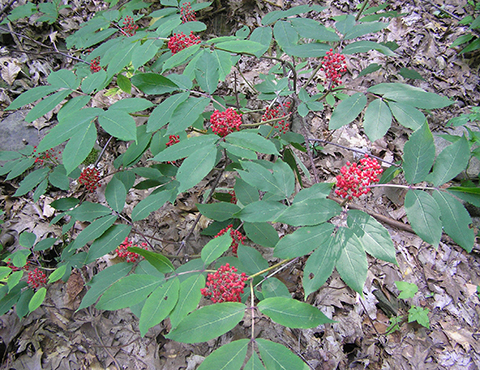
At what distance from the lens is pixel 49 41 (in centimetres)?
445

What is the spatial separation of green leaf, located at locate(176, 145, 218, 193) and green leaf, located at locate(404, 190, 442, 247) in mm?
931

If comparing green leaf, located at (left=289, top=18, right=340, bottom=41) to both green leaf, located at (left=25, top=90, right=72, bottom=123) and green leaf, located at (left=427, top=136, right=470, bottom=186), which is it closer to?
green leaf, located at (left=427, top=136, right=470, bottom=186)

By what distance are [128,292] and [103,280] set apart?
1.80ft

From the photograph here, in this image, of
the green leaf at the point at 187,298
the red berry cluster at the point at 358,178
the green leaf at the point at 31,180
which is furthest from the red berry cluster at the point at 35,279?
the red berry cluster at the point at 358,178

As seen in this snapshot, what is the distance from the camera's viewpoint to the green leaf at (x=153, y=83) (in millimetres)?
1616

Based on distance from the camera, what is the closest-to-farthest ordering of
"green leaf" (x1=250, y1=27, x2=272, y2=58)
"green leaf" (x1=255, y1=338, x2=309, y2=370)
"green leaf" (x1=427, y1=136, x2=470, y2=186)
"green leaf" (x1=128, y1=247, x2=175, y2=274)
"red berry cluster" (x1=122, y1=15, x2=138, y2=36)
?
"green leaf" (x1=255, y1=338, x2=309, y2=370) → "green leaf" (x1=427, y1=136, x2=470, y2=186) → "green leaf" (x1=128, y1=247, x2=175, y2=274) → "green leaf" (x1=250, y1=27, x2=272, y2=58) → "red berry cluster" (x1=122, y1=15, x2=138, y2=36)

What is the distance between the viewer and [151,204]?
6.18 ft

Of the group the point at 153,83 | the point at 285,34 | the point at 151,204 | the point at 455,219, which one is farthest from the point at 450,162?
the point at 151,204

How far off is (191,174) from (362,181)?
804 mm

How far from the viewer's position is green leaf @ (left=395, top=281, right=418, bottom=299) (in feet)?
7.94

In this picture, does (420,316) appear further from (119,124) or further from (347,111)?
(119,124)

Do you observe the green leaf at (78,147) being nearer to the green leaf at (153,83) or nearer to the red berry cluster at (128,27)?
the green leaf at (153,83)

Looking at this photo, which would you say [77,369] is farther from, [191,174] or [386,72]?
[386,72]

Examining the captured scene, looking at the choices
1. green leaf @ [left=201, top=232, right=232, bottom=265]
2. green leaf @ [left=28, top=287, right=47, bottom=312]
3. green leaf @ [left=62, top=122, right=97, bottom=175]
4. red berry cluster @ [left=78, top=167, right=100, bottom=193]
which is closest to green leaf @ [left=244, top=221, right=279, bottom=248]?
green leaf @ [left=201, top=232, right=232, bottom=265]
